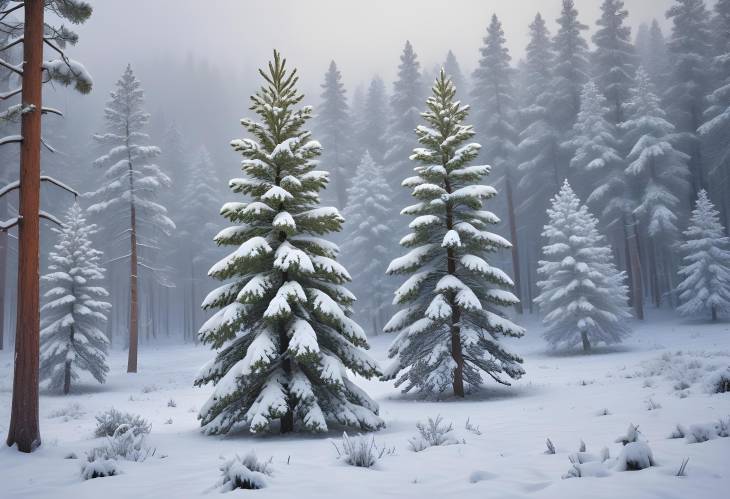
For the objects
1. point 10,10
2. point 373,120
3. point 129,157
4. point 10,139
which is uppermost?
point 373,120

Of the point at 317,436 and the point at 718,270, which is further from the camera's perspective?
the point at 718,270

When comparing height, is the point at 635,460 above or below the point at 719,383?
above

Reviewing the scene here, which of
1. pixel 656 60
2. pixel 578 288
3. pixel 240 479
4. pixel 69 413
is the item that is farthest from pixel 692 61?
pixel 69 413

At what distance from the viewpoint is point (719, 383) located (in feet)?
32.0

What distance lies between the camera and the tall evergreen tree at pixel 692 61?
31891 millimetres

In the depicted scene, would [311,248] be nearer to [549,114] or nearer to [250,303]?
[250,303]

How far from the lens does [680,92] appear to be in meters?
32.7

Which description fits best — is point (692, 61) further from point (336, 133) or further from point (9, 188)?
point (9, 188)

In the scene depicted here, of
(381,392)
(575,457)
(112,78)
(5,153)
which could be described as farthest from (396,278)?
(112,78)

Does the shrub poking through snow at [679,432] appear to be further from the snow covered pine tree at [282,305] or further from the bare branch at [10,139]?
the bare branch at [10,139]

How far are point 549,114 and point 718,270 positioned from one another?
1571cm

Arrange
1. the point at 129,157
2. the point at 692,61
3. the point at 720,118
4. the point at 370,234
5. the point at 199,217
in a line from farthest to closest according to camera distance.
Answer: the point at 199,217 < the point at 370,234 < the point at 692,61 < the point at 720,118 < the point at 129,157

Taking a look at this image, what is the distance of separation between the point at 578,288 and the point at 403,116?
936 inches

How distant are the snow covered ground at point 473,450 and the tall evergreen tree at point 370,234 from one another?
2119 cm
